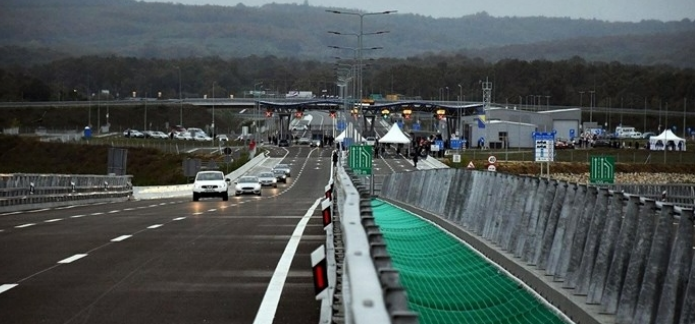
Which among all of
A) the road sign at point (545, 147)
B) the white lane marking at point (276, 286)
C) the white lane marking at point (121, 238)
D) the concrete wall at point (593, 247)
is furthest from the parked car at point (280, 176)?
the concrete wall at point (593, 247)

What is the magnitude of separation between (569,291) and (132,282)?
6.62 meters

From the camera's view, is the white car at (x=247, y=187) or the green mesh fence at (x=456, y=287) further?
the white car at (x=247, y=187)

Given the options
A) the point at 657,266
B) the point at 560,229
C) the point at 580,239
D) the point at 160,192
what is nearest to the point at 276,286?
the point at 560,229

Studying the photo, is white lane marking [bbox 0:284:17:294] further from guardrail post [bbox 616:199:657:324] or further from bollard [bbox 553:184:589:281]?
guardrail post [bbox 616:199:657:324]

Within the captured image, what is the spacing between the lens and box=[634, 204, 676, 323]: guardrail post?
11555 millimetres

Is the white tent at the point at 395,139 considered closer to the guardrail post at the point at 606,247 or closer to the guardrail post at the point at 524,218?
the guardrail post at the point at 524,218

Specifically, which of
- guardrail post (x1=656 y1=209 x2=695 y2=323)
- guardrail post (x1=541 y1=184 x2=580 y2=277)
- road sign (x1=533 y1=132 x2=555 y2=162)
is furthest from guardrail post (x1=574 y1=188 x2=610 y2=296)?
road sign (x1=533 y1=132 x2=555 y2=162)

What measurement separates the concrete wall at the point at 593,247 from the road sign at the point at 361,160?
44224 millimetres

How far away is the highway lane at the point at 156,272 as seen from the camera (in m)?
15.9

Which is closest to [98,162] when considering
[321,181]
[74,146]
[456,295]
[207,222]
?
[74,146]

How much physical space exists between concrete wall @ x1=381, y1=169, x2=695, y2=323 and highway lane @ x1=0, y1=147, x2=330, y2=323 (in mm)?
2848

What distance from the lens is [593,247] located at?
14.4 m

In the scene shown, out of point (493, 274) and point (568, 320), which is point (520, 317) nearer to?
point (568, 320)

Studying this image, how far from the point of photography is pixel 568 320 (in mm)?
14508
